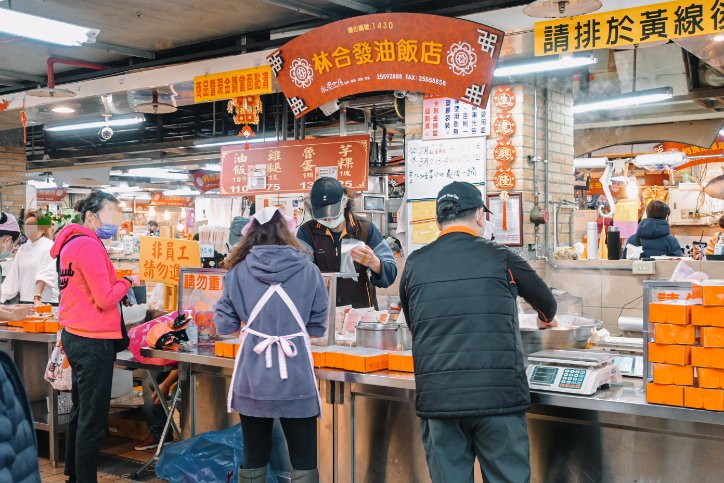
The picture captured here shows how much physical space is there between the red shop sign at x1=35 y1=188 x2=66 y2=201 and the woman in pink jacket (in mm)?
21299

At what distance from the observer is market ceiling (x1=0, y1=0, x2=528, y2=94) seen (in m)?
6.41

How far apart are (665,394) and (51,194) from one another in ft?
81.3

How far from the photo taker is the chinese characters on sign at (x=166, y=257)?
5711 mm

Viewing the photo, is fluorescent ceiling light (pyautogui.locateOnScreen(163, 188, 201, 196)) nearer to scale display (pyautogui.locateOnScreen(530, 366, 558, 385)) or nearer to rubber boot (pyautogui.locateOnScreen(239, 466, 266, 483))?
rubber boot (pyautogui.locateOnScreen(239, 466, 266, 483))

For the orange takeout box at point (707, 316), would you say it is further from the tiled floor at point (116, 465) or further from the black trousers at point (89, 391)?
the tiled floor at point (116, 465)

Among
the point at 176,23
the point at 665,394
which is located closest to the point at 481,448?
the point at 665,394

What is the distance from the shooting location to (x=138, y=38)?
7633 millimetres

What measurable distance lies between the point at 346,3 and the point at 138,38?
8.98 ft

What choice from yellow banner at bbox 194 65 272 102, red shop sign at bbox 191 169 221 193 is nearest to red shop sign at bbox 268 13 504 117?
yellow banner at bbox 194 65 272 102

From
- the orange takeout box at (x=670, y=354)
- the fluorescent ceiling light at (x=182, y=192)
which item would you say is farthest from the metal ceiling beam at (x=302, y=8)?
the fluorescent ceiling light at (x=182, y=192)

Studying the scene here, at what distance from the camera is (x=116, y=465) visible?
5.61 metres

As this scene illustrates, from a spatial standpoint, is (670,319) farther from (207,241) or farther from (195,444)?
(207,241)

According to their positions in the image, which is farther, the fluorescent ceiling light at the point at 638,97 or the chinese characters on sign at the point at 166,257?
the fluorescent ceiling light at the point at 638,97

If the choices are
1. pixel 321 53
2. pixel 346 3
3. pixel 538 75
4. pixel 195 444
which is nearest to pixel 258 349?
pixel 195 444
